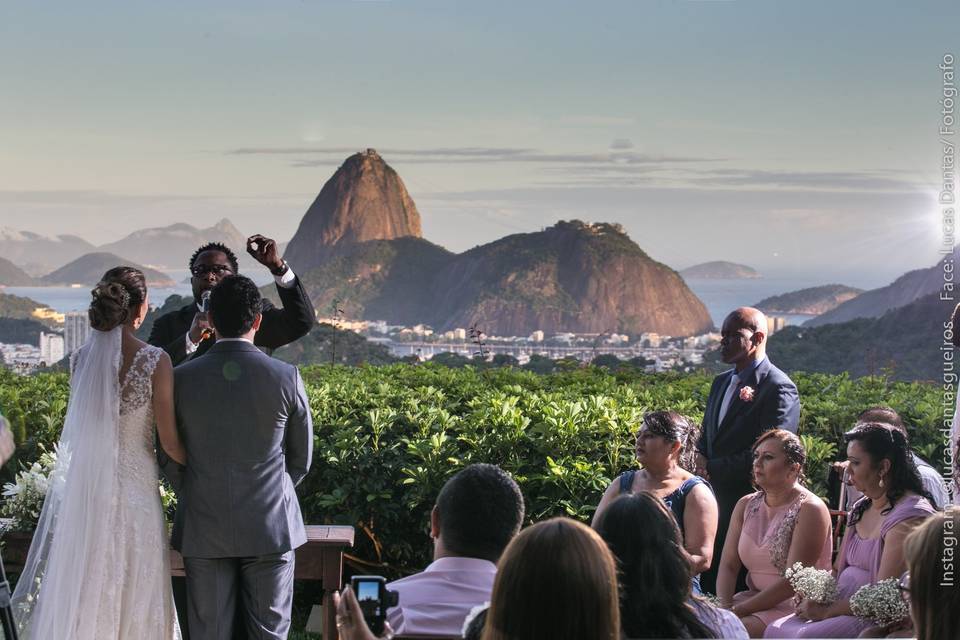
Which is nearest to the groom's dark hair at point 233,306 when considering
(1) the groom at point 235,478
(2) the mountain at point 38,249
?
(1) the groom at point 235,478

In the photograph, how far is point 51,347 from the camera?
30.8 feet

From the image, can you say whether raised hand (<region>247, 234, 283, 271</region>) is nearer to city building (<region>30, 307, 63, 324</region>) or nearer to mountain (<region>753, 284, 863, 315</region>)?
city building (<region>30, 307, 63, 324</region>)

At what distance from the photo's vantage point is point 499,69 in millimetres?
9430

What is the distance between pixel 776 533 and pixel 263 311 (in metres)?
2.28

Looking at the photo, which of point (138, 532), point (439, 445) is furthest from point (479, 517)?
point (439, 445)

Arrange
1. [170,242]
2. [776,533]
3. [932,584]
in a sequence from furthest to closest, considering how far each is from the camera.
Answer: [170,242] < [776,533] < [932,584]

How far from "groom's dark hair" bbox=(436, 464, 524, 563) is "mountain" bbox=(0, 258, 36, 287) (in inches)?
373

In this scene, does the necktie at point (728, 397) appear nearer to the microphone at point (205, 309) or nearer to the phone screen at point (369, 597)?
the microphone at point (205, 309)

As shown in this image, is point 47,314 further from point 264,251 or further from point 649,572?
point 649,572

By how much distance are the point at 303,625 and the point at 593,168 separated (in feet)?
23.2

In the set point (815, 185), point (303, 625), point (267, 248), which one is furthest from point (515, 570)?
point (815, 185)

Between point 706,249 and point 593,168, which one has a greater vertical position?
point 593,168

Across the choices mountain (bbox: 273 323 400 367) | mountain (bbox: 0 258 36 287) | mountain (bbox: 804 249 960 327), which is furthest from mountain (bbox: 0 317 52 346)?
mountain (bbox: 804 249 960 327)

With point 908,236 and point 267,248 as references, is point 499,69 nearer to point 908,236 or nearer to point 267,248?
point 908,236
